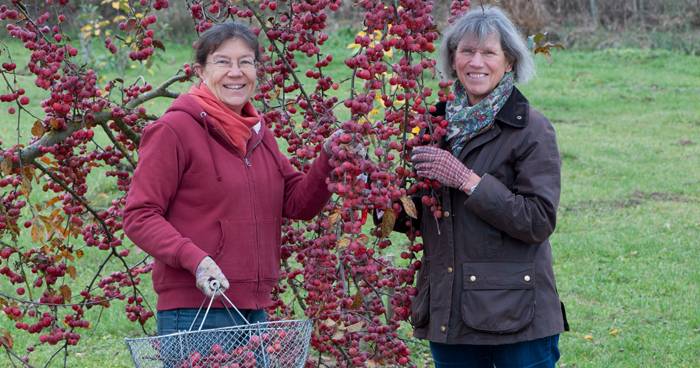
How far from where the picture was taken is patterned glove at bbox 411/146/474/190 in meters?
3.00

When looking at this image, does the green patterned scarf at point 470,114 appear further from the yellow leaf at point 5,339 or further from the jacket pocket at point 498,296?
the yellow leaf at point 5,339

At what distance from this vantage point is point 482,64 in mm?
3125

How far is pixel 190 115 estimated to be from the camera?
296 centimetres

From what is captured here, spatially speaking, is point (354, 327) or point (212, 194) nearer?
point (212, 194)

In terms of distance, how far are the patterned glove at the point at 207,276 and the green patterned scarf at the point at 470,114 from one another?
838 mm

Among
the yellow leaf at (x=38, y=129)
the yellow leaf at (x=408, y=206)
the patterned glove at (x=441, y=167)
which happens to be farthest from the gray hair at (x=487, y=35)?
the yellow leaf at (x=38, y=129)

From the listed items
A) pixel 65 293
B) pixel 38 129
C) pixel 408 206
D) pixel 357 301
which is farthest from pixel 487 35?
pixel 65 293

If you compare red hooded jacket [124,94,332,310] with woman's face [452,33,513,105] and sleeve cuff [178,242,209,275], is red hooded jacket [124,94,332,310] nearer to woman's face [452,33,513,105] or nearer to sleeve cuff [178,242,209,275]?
sleeve cuff [178,242,209,275]

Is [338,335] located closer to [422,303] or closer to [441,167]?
[422,303]

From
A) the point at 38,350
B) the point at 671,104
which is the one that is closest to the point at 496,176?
the point at 38,350

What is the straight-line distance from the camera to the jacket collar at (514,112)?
3.07 m

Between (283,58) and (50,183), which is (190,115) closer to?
(283,58)

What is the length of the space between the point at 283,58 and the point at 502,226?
2.99ft

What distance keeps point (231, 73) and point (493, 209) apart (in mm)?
850
